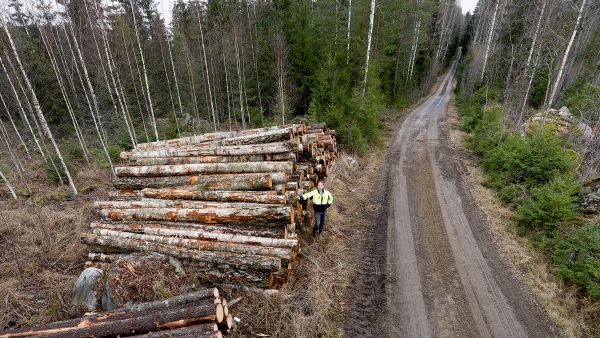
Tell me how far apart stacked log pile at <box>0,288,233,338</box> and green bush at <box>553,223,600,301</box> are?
867 cm

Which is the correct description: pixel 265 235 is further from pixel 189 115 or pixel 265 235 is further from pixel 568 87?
pixel 568 87

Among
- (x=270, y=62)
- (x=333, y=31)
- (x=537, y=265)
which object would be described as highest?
(x=333, y=31)

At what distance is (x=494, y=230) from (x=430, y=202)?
7.82ft

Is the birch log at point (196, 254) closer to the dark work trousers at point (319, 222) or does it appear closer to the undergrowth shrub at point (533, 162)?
the dark work trousers at point (319, 222)

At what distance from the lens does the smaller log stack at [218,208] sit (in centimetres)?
665

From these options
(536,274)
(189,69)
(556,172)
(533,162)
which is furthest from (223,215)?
(189,69)

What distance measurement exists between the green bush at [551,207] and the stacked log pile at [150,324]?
1018 cm

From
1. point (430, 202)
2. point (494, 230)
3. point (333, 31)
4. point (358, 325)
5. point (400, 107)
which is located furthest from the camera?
point (400, 107)

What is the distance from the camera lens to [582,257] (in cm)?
756

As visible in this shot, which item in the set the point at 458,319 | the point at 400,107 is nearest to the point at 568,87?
the point at 400,107

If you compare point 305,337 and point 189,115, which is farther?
point 189,115

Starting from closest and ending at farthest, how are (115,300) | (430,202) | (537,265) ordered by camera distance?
(115,300), (537,265), (430,202)

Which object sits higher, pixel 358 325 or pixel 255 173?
pixel 255 173

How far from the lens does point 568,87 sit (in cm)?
2533
